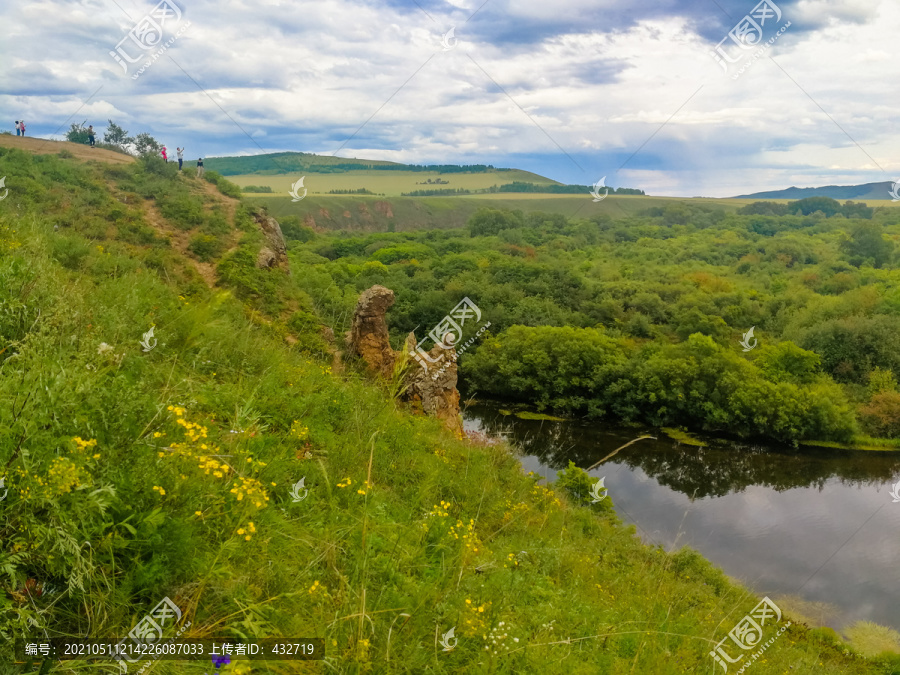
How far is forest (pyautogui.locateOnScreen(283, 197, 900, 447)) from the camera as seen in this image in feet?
105

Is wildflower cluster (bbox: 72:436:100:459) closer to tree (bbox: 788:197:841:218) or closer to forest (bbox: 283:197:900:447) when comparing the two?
forest (bbox: 283:197:900:447)

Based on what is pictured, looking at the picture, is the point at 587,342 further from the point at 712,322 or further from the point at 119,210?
the point at 119,210

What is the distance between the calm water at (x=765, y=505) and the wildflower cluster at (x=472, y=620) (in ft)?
38.1

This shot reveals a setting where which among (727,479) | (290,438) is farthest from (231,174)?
(290,438)

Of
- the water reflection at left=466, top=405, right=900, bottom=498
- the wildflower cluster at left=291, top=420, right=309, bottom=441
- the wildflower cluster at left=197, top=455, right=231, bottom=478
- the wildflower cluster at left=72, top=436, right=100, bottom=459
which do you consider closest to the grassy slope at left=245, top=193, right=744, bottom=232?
the water reflection at left=466, top=405, right=900, bottom=498

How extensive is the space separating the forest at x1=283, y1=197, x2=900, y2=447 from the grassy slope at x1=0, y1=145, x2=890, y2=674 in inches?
306

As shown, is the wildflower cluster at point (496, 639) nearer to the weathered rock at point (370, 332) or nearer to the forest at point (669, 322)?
the forest at point (669, 322)

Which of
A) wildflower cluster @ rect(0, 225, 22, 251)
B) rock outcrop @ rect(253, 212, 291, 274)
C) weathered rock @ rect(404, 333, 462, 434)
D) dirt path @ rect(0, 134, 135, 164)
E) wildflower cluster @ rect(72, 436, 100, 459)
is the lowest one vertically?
weathered rock @ rect(404, 333, 462, 434)

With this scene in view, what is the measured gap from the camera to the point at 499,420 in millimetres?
33375

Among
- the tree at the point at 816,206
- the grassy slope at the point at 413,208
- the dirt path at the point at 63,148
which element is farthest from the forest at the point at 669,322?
the tree at the point at 816,206

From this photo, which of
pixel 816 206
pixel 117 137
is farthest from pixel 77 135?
pixel 816 206

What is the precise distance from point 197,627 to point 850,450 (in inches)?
1434

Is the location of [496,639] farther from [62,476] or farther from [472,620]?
[62,476]

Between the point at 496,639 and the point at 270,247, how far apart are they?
22.5 m
